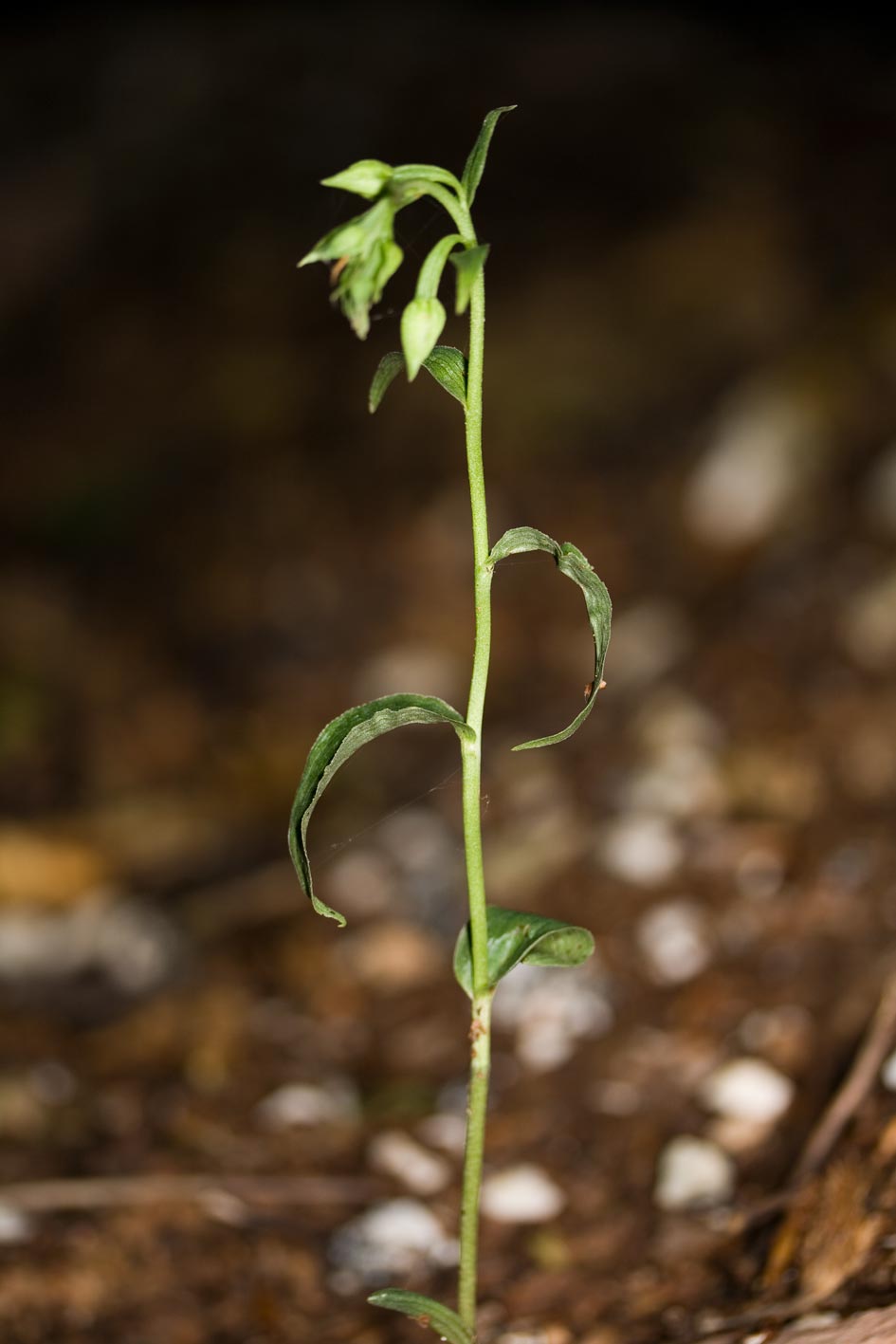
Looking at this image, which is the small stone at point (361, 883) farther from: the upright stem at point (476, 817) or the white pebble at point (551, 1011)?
the upright stem at point (476, 817)

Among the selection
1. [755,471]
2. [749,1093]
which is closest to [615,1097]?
[749,1093]

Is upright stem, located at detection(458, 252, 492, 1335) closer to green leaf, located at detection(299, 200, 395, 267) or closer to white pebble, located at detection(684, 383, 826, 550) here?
green leaf, located at detection(299, 200, 395, 267)

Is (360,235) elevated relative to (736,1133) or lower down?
elevated

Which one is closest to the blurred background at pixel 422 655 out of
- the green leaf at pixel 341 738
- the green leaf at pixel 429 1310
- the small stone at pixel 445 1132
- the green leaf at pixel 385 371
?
the small stone at pixel 445 1132

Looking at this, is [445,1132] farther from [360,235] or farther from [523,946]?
[360,235]

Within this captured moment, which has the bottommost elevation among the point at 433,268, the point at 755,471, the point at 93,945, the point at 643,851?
the point at 433,268

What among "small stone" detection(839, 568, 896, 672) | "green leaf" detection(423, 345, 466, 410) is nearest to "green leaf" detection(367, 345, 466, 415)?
"green leaf" detection(423, 345, 466, 410)
